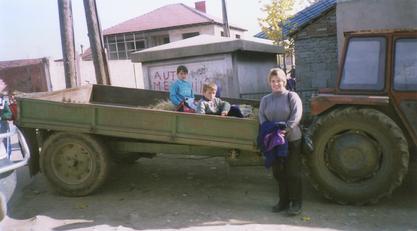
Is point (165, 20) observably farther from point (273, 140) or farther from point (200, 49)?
point (273, 140)

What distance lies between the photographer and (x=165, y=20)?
36562 mm

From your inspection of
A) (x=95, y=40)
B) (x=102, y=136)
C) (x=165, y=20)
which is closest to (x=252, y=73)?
(x=95, y=40)

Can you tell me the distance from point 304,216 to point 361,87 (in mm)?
1711

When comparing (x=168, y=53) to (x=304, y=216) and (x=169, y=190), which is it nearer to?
(x=169, y=190)

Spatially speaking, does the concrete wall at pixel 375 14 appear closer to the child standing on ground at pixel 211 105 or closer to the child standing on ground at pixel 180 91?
the child standing on ground at pixel 180 91

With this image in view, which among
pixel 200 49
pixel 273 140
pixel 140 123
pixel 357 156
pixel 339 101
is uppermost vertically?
pixel 200 49

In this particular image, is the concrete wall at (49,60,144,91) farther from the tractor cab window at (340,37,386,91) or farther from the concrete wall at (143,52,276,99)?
Answer: the tractor cab window at (340,37,386,91)

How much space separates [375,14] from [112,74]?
733 inches

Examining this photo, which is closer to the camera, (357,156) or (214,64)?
(357,156)

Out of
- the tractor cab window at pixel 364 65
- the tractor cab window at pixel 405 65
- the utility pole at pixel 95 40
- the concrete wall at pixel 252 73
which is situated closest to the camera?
the tractor cab window at pixel 405 65

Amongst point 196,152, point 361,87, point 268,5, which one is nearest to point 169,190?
point 196,152

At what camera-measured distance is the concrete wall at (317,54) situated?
12625 millimetres

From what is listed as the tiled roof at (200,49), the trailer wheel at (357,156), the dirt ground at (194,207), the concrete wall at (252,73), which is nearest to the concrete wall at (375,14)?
the tiled roof at (200,49)

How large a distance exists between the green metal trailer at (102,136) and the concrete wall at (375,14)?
19.9 feet
